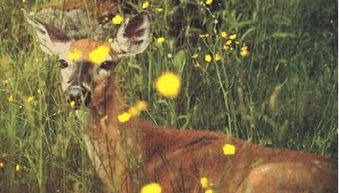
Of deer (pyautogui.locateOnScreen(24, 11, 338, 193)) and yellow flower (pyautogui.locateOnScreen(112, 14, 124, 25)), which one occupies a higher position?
yellow flower (pyautogui.locateOnScreen(112, 14, 124, 25))

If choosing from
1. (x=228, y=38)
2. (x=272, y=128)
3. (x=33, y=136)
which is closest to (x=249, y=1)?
(x=228, y=38)

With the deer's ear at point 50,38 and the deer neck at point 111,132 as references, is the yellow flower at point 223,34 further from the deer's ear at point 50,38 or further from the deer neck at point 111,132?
the deer's ear at point 50,38

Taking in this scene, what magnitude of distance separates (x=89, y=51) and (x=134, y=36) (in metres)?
0.14

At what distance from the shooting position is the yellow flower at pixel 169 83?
387cm

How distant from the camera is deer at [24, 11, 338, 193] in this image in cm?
372

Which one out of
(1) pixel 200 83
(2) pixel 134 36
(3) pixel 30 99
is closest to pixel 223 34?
(1) pixel 200 83

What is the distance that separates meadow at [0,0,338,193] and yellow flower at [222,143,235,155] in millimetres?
35

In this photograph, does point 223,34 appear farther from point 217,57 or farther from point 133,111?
point 133,111

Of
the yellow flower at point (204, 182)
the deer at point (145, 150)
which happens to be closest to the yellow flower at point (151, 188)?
the deer at point (145, 150)

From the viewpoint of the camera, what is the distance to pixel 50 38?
12.7ft

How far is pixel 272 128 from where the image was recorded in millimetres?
3881

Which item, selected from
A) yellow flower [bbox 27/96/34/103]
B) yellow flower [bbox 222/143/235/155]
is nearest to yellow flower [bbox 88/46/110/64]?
yellow flower [bbox 27/96/34/103]

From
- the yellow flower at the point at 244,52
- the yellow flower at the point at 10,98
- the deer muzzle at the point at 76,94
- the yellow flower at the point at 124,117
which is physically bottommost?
the yellow flower at the point at 124,117

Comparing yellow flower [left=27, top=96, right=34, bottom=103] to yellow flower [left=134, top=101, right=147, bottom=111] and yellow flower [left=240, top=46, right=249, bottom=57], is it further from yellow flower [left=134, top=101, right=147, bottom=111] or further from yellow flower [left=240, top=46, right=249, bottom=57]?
yellow flower [left=240, top=46, right=249, bottom=57]
